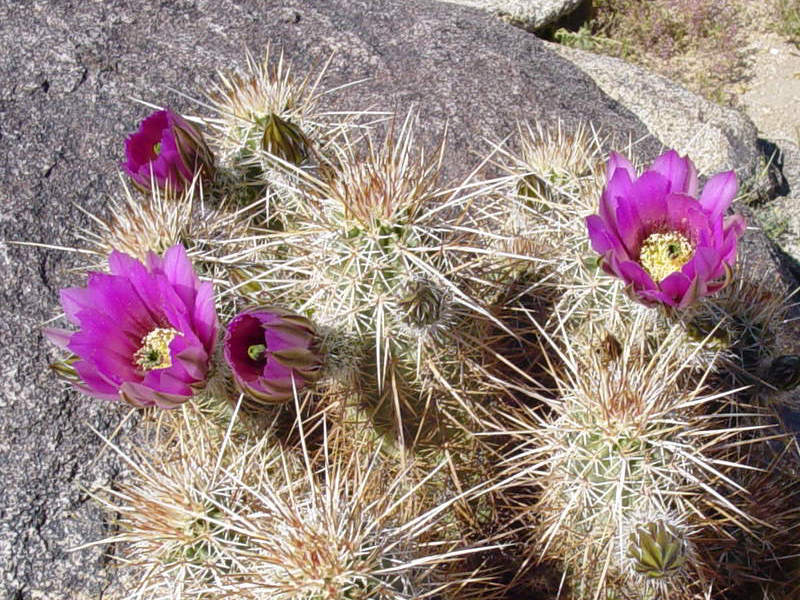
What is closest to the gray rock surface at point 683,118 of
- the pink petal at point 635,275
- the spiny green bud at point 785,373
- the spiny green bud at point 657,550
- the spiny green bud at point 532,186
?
the spiny green bud at point 532,186

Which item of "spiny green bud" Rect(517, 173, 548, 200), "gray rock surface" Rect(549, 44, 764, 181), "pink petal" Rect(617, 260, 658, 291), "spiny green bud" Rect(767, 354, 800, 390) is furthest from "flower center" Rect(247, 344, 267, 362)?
"gray rock surface" Rect(549, 44, 764, 181)

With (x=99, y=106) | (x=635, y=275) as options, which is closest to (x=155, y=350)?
(x=635, y=275)

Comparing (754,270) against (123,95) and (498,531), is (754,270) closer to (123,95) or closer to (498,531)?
(498,531)

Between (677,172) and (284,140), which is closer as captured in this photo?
(677,172)

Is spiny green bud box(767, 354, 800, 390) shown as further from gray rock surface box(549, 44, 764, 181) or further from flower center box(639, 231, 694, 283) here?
gray rock surface box(549, 44, 764, 181)

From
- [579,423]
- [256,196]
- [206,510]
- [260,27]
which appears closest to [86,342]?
[206,510]

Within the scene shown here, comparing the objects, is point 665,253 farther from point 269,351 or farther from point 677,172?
point 269,351

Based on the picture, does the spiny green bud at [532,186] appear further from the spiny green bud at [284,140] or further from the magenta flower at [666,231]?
the spiny green bud at [284,140]
